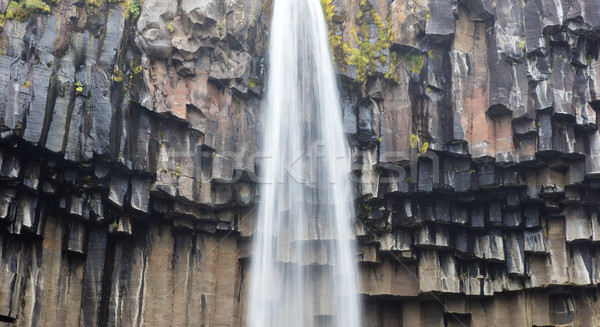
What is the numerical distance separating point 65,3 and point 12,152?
416cm

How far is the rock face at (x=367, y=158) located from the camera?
15.7 meters

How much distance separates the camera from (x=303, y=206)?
17.4 metres

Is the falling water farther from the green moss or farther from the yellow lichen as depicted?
the yellow lichen

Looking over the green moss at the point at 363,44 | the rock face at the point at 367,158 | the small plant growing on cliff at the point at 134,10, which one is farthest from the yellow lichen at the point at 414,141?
the small plant growing on cliff at the point at 134,10

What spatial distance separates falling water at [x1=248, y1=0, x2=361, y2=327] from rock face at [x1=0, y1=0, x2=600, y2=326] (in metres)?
0.40

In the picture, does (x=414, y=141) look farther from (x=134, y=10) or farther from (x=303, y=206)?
(x=134, y=10)

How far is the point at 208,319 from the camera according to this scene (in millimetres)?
16734

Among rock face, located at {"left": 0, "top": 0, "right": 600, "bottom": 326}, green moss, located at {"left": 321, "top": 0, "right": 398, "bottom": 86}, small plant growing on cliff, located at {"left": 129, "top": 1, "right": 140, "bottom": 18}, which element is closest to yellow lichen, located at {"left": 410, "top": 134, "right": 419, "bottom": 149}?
rock face, located at {"left": 0, "top": 0, "right": 600, "bottom": 326}

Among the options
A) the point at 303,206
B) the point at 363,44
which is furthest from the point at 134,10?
the point at 303,206

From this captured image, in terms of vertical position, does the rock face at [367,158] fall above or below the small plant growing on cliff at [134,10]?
below

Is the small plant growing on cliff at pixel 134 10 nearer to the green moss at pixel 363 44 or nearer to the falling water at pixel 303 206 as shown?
the falling water at pixel 303 206

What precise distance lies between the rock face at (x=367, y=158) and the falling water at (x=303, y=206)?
0.40m

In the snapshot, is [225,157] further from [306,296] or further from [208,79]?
[306,296]

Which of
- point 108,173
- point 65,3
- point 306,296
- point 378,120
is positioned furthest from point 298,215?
point 65,3
